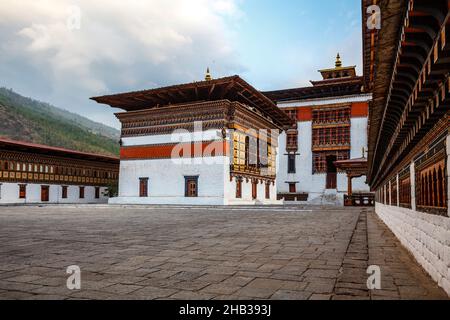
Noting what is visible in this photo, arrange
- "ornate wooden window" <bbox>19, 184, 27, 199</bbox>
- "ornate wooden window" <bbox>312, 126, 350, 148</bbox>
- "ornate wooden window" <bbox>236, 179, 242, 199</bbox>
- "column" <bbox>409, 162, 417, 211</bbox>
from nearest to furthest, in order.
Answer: "column" <bbox>409, 162, 417, 211</bbox> → "ornate wooden window" <bbox>236, 179, 242, 199</bbox> → "ornate wooden window" <bbox>19, 184, 27, 199</bbox> → "ornate wooden window" <bbox>312, 126, 350, 148</bbox>

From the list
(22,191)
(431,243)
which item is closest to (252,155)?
(22,191)

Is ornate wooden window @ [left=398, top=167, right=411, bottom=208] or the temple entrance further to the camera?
the temple entrance

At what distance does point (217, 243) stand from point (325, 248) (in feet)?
6.41

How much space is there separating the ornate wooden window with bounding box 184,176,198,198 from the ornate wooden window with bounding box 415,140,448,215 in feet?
81.9

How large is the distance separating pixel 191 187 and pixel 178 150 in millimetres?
3147

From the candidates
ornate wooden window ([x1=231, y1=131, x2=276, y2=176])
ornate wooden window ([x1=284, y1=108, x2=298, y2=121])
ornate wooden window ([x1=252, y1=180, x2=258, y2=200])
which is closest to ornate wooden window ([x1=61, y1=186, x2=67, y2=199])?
ornate wooden window ([x1=231, y1=131, x2=276, y2=176])

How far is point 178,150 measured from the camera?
31031mm

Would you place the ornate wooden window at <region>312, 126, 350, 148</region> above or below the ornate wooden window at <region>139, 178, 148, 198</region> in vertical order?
above

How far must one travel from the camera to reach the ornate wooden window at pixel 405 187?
7.19 meters

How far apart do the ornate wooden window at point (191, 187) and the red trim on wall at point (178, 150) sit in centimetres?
182

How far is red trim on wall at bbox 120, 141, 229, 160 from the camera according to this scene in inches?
1157
